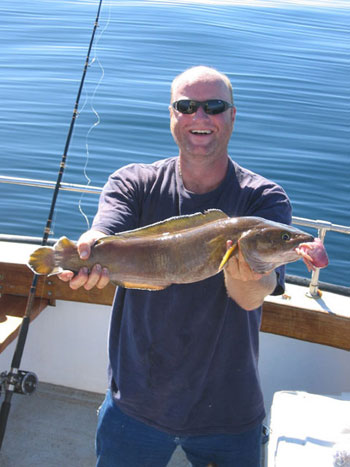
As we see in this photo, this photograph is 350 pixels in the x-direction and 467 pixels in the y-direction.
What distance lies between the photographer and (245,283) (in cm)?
256

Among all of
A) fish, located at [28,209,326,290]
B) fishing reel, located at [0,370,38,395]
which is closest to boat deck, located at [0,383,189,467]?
fishing reel, located at [0,370,38,395]

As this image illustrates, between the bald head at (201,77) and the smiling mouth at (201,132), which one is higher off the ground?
the bald head at (201,77)

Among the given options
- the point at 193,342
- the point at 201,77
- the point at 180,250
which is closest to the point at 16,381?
the point at 193,342

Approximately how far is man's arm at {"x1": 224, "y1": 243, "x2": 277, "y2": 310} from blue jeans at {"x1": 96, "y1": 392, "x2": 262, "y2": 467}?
646 mm

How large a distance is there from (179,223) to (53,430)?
2508 millimetres

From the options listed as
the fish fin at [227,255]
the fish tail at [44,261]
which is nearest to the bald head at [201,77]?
the fish fin at [227,255]

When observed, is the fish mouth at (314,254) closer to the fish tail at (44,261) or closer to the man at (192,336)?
the man at (192,336)

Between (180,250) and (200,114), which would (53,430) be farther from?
(200,114)

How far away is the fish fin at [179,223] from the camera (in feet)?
8.48

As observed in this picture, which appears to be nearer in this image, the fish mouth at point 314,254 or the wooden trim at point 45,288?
the fish mouth at point 314,254

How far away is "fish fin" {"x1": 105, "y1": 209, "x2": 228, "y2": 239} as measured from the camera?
8.48 feet

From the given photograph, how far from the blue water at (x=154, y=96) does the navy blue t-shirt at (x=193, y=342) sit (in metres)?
4.00

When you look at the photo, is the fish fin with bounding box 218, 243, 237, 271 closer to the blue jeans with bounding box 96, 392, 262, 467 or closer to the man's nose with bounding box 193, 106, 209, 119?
the man's nose with bounding box 193, 106, 209, 119

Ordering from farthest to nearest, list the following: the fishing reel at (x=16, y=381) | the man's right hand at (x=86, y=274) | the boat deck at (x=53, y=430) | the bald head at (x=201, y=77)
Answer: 1. the boat deck at (x=53, y=430)
2. the fishing reel at (x=16, y=381)
3. the bald head at (x=201, y=77)
4. the man's right hand at (x=86, y=274)
